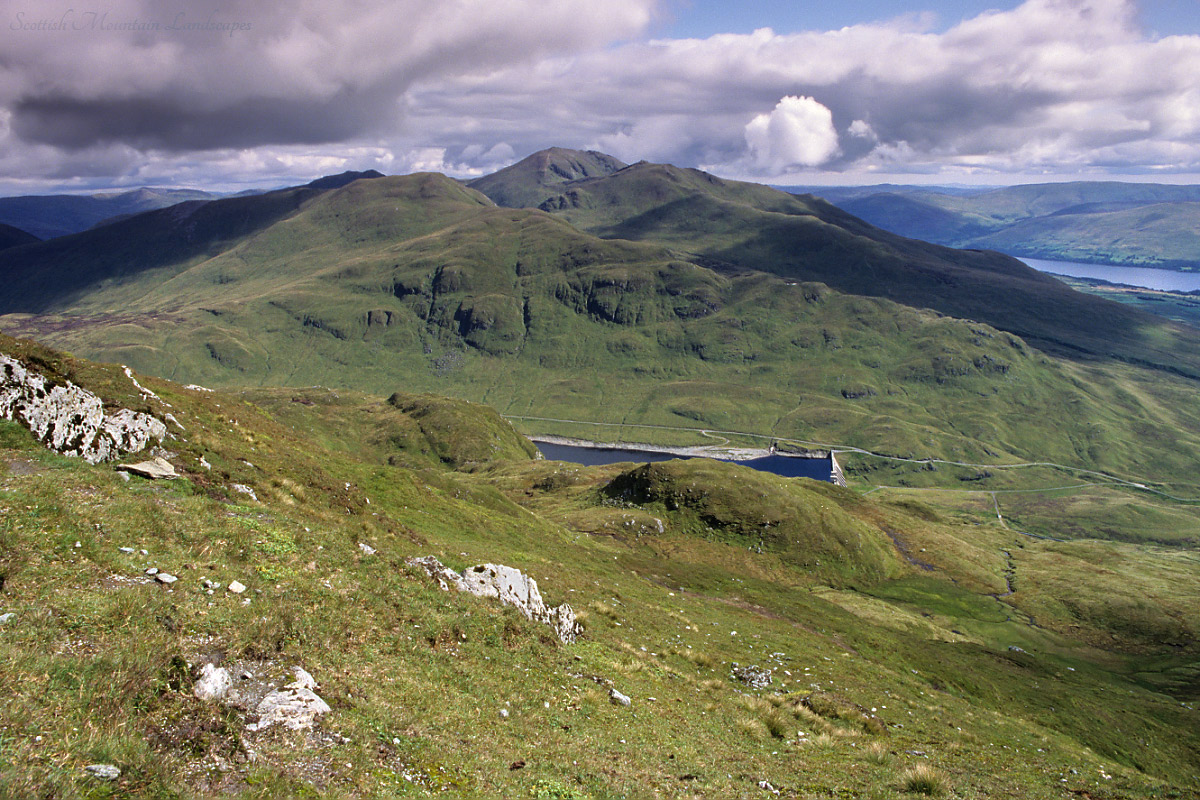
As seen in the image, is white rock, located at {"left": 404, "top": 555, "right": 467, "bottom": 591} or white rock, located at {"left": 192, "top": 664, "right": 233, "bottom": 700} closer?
white rock, located at {"left": 192, "top": 664, "right": 233, "bottom": 700}

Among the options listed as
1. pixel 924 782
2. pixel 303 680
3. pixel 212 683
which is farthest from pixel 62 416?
pixel 924 782

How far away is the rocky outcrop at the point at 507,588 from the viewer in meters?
24.4

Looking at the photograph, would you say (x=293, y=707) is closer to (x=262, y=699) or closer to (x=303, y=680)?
(x=262, y=699)

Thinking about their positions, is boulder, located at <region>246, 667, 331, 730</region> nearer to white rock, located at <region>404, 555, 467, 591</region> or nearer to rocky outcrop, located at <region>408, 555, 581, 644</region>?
white rock, located at <region>404, 555, 467, 591</region>

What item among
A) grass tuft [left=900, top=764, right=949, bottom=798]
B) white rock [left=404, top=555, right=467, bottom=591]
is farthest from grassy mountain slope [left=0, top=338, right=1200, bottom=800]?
white rock [left=404, top=555, right=467, bottom=591]

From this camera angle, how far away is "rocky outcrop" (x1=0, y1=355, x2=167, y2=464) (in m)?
22.2

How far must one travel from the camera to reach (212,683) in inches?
491

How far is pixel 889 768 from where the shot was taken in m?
20.5

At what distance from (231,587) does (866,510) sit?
496 ft

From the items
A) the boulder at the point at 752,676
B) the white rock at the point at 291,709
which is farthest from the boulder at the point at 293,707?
the boulder at the point at 752,676

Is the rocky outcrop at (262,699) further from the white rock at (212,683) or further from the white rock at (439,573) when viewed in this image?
the white rock at (439,573)

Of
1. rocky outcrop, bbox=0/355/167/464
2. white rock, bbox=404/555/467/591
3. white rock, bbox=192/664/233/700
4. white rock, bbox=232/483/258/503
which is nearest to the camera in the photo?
white rock, bbox=192/664/233/700

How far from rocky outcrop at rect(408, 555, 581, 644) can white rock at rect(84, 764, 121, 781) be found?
14.4 m

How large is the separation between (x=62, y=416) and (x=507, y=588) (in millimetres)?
18847
